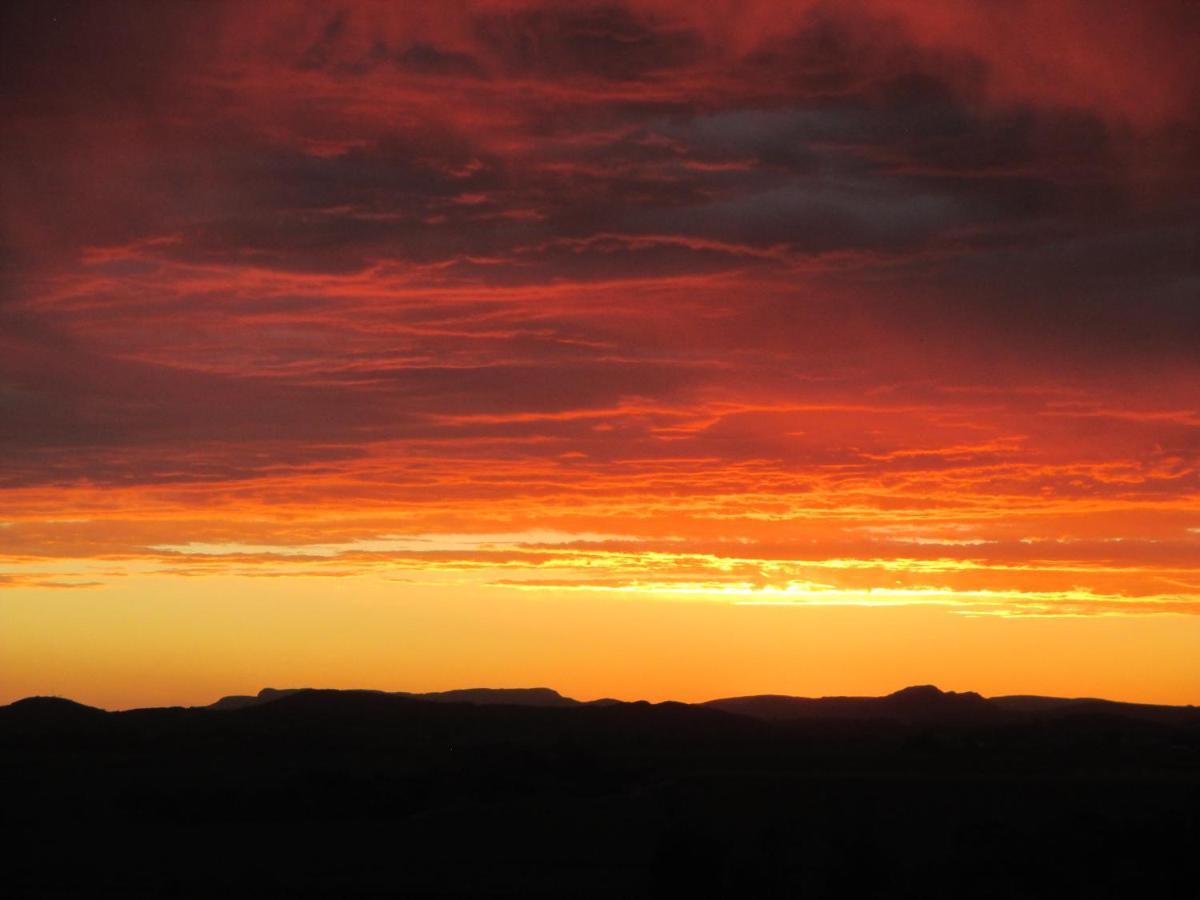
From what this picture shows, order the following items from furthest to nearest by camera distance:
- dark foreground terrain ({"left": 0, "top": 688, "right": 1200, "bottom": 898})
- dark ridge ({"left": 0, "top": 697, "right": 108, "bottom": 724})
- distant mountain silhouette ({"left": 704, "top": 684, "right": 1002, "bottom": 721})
Result: distant mountain silhouette ({"left": 704, "top": 684, "right": 1002, "bottom": 721})
dark ridge ({"left": 0, "top": 697, "right": 108, "bottom": 724})
dark foreground terrain ({"left": 0, "top": 688, "right": 1200, "bottom": 898})

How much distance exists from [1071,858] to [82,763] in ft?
182

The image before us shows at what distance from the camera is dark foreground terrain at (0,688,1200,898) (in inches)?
1731

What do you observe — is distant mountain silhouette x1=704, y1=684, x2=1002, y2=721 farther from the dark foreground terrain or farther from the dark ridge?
the dark ridge

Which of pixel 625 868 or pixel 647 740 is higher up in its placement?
pixel 647 740

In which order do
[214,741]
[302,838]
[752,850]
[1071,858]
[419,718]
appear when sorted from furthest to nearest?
[419,718] < [214,741] < [302,838] < [752,850] < [1071,858]

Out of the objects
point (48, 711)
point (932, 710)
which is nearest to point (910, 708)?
point (932, 710)

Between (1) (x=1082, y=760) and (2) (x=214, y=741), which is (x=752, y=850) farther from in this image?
(2) (x=214, y=741)

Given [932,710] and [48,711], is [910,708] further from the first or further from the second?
[48,711]

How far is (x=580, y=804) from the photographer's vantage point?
64.9 meters

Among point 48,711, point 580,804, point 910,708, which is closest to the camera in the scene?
point 580,804

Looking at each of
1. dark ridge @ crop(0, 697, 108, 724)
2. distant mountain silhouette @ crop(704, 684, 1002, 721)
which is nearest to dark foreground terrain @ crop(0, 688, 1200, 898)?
dark ridge @ crop(0, 697, 108, 724)

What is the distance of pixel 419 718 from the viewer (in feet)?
330

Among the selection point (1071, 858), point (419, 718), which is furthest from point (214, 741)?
point (1071, 858)

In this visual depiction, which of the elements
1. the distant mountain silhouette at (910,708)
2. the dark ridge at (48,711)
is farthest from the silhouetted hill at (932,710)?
the dark ridge at (48,711)
